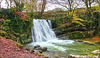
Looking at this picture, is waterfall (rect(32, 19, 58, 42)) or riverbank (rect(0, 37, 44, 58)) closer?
riverbank (rect(0, 37, 44, 58))

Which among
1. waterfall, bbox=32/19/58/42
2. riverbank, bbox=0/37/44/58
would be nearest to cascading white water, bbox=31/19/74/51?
waterfall, bbox=32/19/58/42

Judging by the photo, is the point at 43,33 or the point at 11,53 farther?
the point at 43,33

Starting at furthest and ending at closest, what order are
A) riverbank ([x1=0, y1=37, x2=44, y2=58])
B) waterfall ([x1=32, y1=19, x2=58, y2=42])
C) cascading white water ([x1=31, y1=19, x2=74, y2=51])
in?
waterfall ([x1=32, y1=19, x2=58, y2=42])
cascading white water ([x1=31, y1=19, x2=74, y2=51])
riverbank ([x1=0, y1=37, x2=44, y2=58])

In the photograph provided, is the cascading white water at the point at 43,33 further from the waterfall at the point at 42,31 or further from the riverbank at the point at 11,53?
the riverbank at the point at 11,53

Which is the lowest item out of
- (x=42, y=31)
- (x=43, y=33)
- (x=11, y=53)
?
(x=43, y=33)

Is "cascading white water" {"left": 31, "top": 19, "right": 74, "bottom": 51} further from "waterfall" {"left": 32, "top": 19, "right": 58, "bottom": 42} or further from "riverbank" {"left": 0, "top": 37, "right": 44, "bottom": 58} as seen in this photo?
"riverbank" {"left": 0, "top": 37, "right": 44, "bottom": 58}

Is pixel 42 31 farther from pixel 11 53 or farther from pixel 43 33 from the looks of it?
pixel 11 53

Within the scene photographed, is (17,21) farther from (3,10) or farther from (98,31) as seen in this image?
(98,31)

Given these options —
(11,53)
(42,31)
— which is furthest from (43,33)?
(11,53)

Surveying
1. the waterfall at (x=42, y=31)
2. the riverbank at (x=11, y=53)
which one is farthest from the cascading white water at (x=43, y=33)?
the riverbank at (x=11, y=53)

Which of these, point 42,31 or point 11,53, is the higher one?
point 11,53

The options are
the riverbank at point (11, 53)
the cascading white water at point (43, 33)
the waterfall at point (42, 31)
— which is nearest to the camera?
the riverbank at point (11, 53)

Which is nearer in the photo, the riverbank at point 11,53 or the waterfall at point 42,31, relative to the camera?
the riverbank at point 11,53

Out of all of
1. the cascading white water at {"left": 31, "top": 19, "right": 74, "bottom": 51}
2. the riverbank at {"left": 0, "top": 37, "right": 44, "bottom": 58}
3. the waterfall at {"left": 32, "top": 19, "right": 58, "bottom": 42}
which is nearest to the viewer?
the riverbank at {"left": 0, "top": 37, "right": 44, "bottom": 58}
